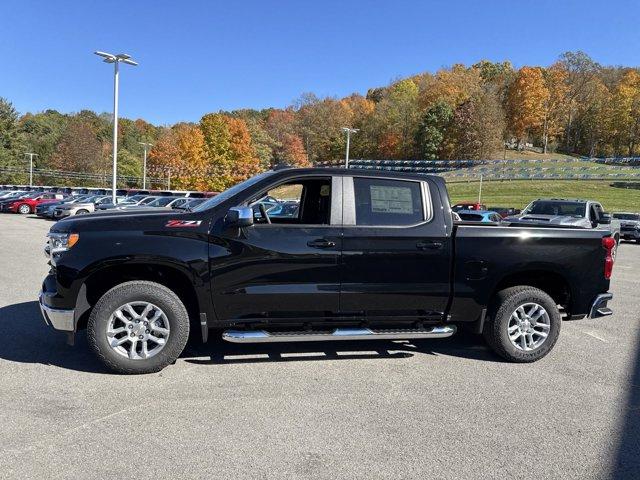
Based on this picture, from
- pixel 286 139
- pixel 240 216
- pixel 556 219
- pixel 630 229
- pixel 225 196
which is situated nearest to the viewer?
pixel 240 216

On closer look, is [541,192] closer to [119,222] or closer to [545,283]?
[545,283]

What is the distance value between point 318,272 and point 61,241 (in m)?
2.30

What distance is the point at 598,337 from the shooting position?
633 cm

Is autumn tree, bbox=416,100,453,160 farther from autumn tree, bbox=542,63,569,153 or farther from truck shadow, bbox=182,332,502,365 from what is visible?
truck shadow, bbox=182,332,502,365

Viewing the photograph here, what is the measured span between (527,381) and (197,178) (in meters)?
62.2

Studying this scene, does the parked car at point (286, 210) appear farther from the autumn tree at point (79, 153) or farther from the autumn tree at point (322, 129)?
the autumn tree at point (322, 129)

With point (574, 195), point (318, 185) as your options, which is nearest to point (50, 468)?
point (318, 185)

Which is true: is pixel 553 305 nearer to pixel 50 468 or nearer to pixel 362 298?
pixel 362 298

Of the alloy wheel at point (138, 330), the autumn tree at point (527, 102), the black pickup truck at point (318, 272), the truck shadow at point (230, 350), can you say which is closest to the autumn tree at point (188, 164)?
the autumn tree at point (527, 102)

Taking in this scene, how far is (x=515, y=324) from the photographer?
5.24m

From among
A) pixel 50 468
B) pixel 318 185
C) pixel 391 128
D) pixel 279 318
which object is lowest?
pixel 50 468

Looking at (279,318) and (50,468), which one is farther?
(279,318)

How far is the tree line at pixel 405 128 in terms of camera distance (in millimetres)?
68688

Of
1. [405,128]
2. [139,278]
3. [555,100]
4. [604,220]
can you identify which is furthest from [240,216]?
[555,100]
